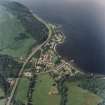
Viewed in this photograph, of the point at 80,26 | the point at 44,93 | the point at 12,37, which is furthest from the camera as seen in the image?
the point at 80,26

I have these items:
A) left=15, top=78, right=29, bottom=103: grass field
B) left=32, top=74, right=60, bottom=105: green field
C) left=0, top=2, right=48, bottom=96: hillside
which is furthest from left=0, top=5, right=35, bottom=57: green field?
left=32, top=74, right=60, bottom=105: green field

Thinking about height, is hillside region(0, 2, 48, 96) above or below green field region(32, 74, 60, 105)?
above

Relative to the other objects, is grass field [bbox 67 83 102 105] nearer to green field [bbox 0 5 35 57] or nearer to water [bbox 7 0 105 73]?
A: water [bbox 7 0 105 73]

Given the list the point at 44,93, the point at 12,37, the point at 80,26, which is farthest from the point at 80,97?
the point at 12,37

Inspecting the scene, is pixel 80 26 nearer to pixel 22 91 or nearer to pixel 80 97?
pixel 80 97

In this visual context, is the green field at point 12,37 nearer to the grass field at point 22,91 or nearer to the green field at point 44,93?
the grass field at point 22,91

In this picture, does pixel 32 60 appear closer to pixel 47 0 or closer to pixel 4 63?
pixel 4 63
